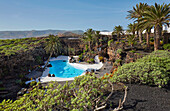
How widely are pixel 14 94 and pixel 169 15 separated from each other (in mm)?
30285

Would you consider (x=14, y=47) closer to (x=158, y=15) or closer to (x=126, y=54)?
(x=126, y=54)

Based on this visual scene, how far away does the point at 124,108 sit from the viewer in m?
7.97

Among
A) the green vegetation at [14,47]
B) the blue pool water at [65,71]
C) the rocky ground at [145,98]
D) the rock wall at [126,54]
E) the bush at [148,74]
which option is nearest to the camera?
the rocky ground at [145,98]

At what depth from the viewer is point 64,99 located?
27.2ft

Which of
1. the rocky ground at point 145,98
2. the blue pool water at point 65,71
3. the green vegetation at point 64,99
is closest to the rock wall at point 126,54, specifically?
the blue pool water at point 65,71

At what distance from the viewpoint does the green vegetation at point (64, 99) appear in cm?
726

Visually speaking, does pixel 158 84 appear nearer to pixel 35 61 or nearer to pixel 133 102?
pixel 133 102

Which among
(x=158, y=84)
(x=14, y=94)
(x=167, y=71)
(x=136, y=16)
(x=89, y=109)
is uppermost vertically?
(x=136, y=16)

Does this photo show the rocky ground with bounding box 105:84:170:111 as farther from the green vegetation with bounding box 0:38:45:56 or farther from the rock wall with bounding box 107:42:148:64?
the green vegetation with bounding box 0:38:45:56

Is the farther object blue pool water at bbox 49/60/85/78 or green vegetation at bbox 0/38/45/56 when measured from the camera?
green vegetation at bbox 0/38/45/56

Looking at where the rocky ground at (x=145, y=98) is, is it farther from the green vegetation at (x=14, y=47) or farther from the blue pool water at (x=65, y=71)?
the green vegetation at (x=14, y=47)

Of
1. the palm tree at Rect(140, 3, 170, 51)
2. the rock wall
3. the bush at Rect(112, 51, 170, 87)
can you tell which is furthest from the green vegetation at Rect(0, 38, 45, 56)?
the palm tree at Rect(140, 3, 170, 51)

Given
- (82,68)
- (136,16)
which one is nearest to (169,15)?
(136,16)

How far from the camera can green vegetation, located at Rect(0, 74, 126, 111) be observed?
7.26 metres
